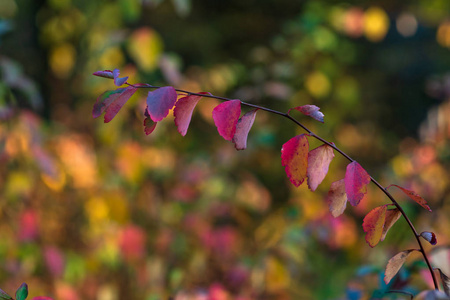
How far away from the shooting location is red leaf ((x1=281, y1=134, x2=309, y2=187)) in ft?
A: 1.84

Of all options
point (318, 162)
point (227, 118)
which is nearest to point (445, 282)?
point (318, 162)

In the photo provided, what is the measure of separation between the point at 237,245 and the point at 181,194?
1.57 ft

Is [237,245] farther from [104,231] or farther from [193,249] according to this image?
[104,231]

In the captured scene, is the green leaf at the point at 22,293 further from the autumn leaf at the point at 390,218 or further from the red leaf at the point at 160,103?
the autumn leaf at the point at 390,218

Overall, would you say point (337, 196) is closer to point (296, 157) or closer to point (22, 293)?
point (296, 157)

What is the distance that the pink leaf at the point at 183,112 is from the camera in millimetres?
569

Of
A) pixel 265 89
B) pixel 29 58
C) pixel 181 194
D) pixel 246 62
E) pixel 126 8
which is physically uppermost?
pixel 126 8

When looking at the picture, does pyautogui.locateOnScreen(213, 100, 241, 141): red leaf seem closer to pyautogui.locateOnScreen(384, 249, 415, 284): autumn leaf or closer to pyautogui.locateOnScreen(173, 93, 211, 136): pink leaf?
pyautogui.locateOnScreen(173, 93, 211, 136): pink leaf

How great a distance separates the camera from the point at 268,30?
13.5 feet

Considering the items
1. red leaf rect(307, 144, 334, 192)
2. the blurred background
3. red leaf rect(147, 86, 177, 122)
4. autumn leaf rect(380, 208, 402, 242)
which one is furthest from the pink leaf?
the blurred background

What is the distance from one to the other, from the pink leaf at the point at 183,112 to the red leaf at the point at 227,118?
0.10ft

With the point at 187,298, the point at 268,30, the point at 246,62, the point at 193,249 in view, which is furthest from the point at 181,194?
the point at 268,30

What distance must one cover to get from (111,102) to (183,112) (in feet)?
0.27

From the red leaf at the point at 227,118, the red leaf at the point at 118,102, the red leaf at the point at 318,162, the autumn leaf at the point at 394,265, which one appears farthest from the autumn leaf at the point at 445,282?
the red leaf at the point at 118,102
